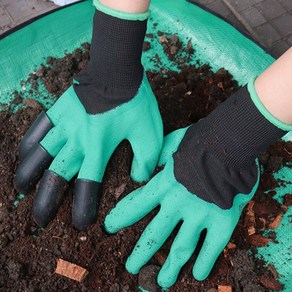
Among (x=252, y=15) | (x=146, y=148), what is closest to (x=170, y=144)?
(x=146, y=148)

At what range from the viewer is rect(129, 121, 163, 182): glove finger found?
129cm

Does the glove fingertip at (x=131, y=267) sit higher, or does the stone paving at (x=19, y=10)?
the stone paving at (x=19, y=10)

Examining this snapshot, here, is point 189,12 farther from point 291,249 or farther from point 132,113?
point 291,249

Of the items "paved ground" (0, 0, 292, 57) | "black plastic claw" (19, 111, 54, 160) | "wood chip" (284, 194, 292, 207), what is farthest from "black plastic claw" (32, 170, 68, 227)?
"paved ground" (0, 0, 292, 57)

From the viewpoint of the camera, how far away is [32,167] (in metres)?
1.33

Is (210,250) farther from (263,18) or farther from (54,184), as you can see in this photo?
(263,18)

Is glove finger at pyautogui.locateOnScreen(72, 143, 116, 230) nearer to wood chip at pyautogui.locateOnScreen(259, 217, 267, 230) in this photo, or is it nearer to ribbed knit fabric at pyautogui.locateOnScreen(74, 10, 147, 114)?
ribbed knit fabric at pyautogui.locateOnScreen(74, 10, 147, 114)

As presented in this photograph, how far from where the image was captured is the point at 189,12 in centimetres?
179

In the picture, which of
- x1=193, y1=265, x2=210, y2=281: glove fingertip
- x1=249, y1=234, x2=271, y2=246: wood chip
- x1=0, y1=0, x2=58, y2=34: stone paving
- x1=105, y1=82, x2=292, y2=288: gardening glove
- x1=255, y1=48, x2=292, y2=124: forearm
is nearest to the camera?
Answer: x1=255, y1=48, x2=292, y2=124: forearm

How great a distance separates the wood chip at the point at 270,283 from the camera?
4.22ft

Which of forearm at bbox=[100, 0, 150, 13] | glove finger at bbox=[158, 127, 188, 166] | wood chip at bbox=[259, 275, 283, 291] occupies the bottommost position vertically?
wood chip at bbox=[259, 275, 283, 291]

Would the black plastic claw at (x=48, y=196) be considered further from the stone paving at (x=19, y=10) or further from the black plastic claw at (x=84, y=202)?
the stone paving at (x=19, y=10)

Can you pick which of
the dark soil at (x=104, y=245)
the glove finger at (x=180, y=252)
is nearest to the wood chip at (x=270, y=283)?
the dark soil at (x=104, y=245)

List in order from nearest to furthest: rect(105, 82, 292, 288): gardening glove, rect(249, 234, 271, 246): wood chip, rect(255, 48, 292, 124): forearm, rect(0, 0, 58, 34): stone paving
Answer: rect(255, 48, 292, 124): forearm → rect(105, 82, 292, 288): gardening glove → rect(249, 234, 271, 246): wood chip → rect(0, 0, 58, 34): stone paving
